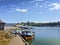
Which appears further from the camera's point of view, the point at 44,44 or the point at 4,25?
the point at 44,44

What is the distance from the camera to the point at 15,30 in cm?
954

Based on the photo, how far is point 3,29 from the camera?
7.69 meters

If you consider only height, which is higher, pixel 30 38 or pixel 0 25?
pixel 0 25

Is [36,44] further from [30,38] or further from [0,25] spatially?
[0,25]

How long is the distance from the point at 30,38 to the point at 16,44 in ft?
9.94

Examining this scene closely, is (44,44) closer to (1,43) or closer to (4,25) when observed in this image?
(4,25)

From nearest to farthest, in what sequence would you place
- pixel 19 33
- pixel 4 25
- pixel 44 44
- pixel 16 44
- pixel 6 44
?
pixel 6 44 → pixel 16 44 → pixel 4 25 → pixel 44 44 → pixel 19 33

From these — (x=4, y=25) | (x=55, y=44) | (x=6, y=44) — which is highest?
(x=4, y=25)

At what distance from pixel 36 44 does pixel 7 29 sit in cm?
152

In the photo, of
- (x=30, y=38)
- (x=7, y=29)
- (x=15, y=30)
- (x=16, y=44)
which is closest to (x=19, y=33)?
(x=15, y=30)

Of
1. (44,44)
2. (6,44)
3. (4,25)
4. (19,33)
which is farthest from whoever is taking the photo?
(19,33)

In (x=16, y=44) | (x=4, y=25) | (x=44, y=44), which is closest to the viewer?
(x=16, y=44)

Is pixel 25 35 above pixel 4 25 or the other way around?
the other way around

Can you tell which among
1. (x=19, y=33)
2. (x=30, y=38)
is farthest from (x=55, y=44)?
(x=19, y=33)
